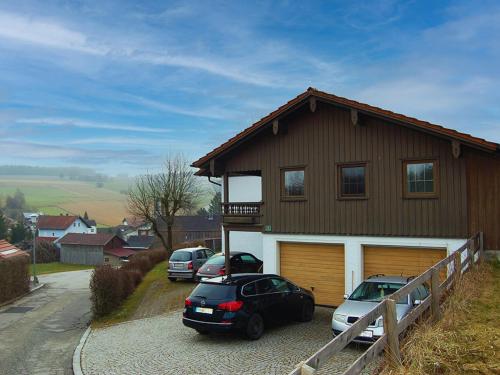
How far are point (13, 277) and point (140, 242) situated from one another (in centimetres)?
5717

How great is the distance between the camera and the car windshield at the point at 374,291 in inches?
459

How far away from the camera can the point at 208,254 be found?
25562mm

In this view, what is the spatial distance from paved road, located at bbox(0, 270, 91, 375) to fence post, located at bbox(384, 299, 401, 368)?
814 centimetres

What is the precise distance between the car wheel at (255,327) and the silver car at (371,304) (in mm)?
2103

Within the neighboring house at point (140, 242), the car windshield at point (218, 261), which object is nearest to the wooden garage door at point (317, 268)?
the car windshield at point (218, 261)

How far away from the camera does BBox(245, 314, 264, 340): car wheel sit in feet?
39.3

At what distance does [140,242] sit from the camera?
83062mm

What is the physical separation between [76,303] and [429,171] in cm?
1835

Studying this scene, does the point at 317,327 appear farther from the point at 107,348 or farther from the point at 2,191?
the point at 2,191

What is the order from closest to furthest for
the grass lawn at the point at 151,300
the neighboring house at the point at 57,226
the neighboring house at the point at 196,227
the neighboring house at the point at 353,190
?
1. the neighboring house at the point at 353,190
2. the grass lawn at the point at 151,300
3. the neighboring house at the point at 196,227
4. the neighboring house at the point at 57,226

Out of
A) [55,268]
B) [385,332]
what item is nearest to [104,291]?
[385,332]

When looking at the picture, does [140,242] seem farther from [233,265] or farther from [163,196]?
[233,265]

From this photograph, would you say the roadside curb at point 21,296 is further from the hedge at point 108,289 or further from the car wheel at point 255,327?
the car wheel at point 255,327

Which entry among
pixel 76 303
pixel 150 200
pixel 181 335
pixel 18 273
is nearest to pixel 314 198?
pixel 181 335
